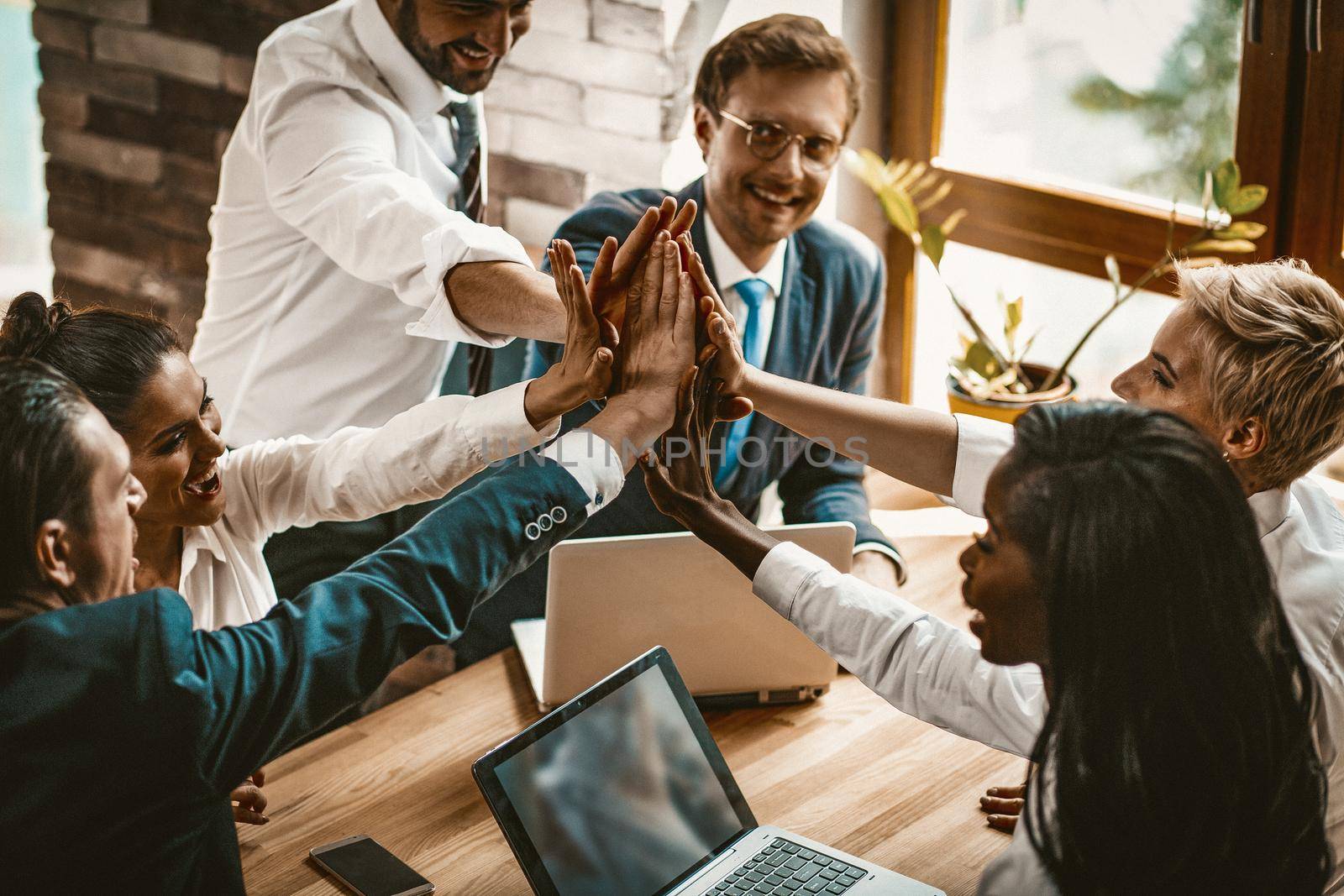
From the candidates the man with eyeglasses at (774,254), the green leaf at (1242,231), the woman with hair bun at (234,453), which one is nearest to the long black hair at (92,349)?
the woman with hair bun at (234,453)

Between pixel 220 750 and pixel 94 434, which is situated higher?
pixel 94 434

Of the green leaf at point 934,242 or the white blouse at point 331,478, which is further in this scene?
the green leaf at point 934,242

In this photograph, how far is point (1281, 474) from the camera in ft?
4.74

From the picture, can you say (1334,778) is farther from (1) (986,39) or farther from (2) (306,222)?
(1) (986,39)

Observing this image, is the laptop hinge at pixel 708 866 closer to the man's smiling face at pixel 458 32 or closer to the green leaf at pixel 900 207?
the man's smiling face at pixel 458 32

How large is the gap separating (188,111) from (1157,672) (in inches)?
77.5

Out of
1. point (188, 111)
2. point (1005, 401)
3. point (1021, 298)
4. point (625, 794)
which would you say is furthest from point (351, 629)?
point (1021, 298)

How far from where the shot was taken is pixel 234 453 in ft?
5.40

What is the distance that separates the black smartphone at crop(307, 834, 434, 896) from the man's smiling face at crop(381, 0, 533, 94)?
112 cm

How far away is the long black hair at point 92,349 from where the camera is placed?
4.43 ft

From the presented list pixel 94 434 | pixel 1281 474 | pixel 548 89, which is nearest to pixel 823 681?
pixel 1281 474

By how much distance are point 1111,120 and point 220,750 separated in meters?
2.47

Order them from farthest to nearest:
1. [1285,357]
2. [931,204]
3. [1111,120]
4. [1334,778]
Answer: [931,204] → [1111,120] → [1285,357] → [1334,778]

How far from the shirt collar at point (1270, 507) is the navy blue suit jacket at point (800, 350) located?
0.75 meters
